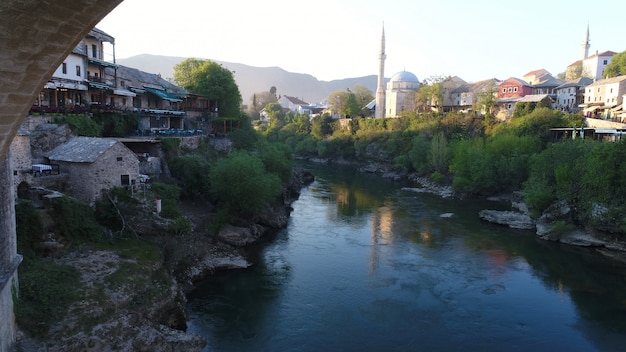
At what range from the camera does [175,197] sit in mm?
20094

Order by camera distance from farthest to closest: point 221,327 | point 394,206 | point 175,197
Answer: point 394,206
point 175,197
point 221,327

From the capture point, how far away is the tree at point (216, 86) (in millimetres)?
38906

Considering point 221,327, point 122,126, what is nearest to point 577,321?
point 221,327

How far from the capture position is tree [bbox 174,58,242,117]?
128 ft

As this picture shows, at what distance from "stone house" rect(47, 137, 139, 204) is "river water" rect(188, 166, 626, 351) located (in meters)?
5.81

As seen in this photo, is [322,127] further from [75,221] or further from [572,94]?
[75,221]

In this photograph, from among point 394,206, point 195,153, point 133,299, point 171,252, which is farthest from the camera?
point 394,206

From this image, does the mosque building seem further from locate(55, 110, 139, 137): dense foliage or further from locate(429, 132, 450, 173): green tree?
locate(55, 110, 139, 137): dense foliage

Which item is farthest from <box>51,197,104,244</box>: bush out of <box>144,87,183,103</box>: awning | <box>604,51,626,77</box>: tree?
<box>604,51,626,77</box>: tree

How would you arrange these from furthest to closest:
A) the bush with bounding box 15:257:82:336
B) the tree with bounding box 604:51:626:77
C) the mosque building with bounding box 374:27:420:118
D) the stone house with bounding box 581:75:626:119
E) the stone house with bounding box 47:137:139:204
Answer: the mosque building with bounding box 374:27:420:118, the tree with bounding box 604:51:626:77, the stone house with bounding box 581:75:626:119, the stone house with bounding box 47:137:139:204, the bush with bounding box 15:257:82:336

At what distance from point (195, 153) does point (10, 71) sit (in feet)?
79.9

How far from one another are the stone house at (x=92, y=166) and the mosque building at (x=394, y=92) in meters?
55.7

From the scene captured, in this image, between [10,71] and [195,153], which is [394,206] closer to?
[195,153]

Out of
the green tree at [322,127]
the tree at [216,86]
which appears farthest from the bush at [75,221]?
the green tree at [322,127]
